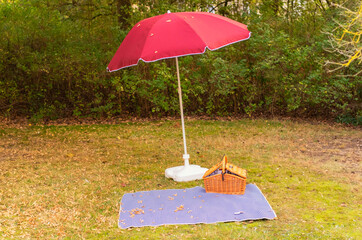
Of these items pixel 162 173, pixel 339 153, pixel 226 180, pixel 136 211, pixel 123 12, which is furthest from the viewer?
pixel 123 12

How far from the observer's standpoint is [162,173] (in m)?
5.44

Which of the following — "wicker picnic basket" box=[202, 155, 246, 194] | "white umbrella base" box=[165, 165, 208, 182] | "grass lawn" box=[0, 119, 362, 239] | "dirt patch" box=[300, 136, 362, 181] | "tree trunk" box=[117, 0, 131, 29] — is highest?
"tree trunk" box=[117, 0, 131, 29]

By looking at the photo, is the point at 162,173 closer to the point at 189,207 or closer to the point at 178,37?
the point at 189,207

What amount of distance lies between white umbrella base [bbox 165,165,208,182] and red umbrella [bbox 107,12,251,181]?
1506mm

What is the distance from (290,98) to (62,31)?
5611 millimetres

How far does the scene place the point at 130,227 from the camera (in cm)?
371

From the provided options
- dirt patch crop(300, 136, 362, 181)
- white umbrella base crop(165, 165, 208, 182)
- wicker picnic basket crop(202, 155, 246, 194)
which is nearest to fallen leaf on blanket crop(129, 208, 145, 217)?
wicker picnic basket crop(202, 155, 246, 194)

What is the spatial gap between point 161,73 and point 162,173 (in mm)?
4117

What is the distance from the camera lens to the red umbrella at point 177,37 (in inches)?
168

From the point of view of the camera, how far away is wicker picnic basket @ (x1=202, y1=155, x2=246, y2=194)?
14.2 ft

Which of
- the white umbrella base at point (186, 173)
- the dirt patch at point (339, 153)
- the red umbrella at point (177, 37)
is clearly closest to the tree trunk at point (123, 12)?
the red umbrella at point (177, 37)

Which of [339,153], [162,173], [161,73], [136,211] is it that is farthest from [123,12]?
[136,211]

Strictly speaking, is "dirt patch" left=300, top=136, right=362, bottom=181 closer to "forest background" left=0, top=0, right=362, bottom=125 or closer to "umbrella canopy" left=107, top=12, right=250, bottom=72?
"forest background" left=0, top=0, right=362, bottom=125

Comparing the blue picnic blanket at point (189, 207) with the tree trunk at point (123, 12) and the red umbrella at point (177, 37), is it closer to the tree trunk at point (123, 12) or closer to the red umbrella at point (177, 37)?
the red umbrella at point (177, 37)
